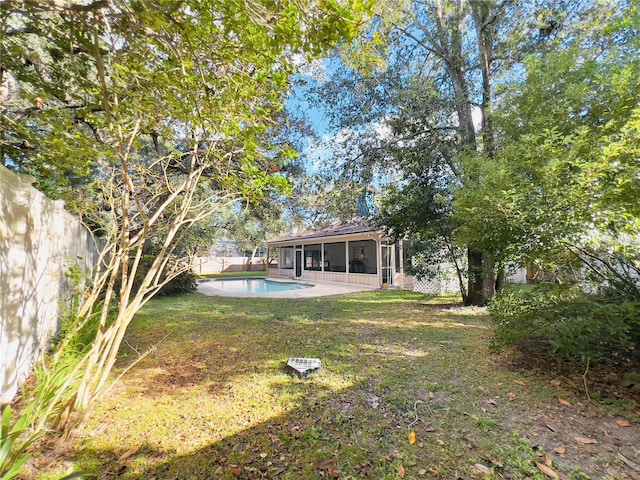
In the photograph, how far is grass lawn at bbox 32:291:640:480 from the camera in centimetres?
212

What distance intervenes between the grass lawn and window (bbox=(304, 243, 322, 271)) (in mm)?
14350

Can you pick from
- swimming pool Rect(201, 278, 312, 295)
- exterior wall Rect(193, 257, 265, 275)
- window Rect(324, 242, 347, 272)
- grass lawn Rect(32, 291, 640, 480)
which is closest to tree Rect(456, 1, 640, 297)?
grass lawn Rect(32, 291, 640, 480)

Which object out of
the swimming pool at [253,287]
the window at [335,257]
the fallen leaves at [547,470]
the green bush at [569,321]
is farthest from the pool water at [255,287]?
the fallen leaves at [547,470]

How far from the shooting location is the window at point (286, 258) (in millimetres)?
22991

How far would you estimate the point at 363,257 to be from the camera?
15.6 meters

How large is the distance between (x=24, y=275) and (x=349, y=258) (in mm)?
14281

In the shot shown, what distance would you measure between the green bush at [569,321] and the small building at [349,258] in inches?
268

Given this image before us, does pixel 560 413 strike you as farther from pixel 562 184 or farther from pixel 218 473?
pixel 218 473

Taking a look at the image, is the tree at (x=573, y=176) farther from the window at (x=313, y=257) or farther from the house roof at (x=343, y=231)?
the window at (x=313, y=257)

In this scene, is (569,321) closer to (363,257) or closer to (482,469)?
(482,469)

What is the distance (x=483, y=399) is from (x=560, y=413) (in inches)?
25.3

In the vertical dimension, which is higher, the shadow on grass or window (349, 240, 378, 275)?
window (349, 240, 378, 275)

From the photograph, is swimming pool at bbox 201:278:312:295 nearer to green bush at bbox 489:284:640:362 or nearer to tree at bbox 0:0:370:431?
tree at bbox 0:0:370:431

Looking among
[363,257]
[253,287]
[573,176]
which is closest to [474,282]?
[573,176]
